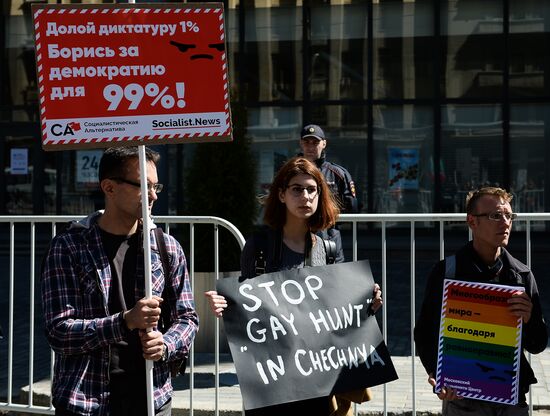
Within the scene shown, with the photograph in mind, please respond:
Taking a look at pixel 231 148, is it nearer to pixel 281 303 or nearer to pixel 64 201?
pixel 281 303

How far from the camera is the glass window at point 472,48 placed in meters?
16.7

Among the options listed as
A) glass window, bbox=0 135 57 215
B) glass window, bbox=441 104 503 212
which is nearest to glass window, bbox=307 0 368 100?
glass window, bbox=441 104 503 212

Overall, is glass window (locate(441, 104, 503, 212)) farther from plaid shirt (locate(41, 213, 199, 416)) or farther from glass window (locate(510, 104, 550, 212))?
plaid shirt (locate(41, 213, 199, 416))

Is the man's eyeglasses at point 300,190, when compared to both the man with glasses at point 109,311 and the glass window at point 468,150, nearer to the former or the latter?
the man with glasses at point 109,311

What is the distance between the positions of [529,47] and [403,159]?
117 inches

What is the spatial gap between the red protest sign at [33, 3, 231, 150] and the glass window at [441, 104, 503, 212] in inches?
522

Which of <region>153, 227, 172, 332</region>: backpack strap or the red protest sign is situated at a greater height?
the red protest sign

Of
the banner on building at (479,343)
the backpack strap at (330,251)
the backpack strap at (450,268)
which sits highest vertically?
the backpack strap at (330,251)

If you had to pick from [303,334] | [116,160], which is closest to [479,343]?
[303,334]

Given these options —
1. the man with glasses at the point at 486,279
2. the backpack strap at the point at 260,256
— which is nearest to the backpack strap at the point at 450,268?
the man with glasses at the point at 486,279

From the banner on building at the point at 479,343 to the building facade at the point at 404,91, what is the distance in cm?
1236

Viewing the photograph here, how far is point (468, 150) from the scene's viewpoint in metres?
16.7

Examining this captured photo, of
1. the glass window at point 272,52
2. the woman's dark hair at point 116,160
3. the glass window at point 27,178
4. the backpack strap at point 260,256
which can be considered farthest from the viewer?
the glass window at point 27,178

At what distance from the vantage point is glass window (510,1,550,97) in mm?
16625
